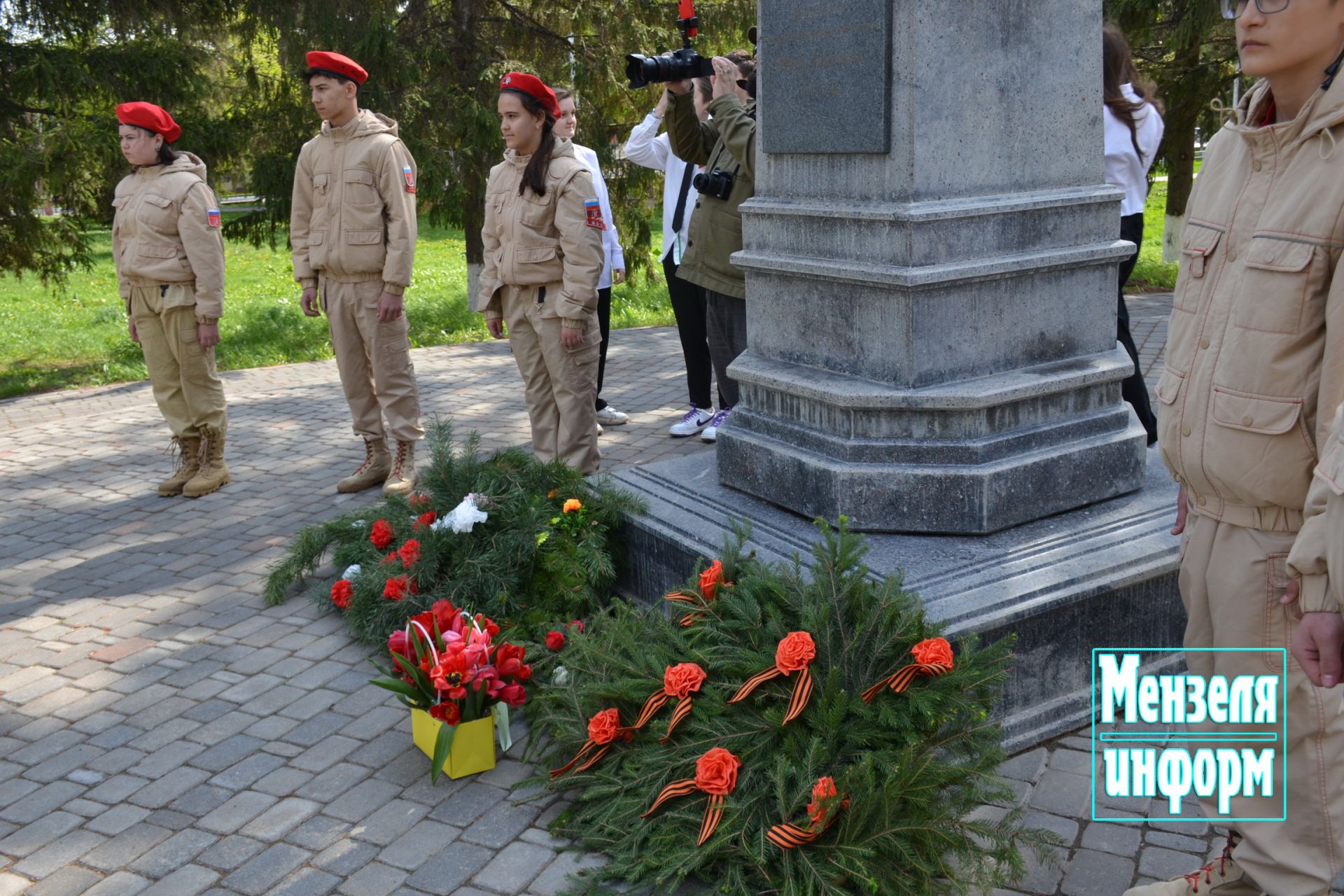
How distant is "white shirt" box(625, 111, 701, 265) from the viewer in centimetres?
718

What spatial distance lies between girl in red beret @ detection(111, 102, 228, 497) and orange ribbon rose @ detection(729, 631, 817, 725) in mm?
4261

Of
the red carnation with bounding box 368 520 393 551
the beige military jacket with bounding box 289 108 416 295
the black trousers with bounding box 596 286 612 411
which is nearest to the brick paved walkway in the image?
the red carnation with bounding box 368 520 393 551

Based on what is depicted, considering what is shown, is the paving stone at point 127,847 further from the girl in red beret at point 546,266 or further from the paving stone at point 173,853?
the girl in red beret at point 546,266

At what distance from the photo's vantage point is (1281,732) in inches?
101

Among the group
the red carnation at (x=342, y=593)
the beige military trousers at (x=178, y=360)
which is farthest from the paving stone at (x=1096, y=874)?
the beige military trousers at (x=178, y=360)

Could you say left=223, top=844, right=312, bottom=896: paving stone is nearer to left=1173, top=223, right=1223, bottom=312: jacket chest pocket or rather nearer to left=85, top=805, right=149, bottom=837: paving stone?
left=85, top=805, right=149, bottom=837: paving stone

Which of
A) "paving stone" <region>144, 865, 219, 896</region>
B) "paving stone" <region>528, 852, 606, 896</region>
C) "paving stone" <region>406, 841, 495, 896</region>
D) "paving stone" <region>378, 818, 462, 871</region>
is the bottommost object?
"paving stone" <region>528, 852, 606, 896</region>

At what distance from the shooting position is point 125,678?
4.35 metres

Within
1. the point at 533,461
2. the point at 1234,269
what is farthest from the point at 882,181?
the point at 533,461

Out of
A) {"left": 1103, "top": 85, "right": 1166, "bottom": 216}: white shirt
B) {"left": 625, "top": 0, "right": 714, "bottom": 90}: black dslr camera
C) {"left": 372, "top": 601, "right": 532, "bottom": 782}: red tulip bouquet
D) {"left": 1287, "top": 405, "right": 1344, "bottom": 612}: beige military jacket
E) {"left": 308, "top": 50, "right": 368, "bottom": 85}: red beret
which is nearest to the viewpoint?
{"left": 1287, "top": 405, "right": 1344, "bottom": 612}: beige military jacket

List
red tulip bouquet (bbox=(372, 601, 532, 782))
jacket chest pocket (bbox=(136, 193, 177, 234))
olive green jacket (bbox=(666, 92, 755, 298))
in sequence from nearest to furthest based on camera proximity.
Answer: red tulip bouquet (bbox=(372, 601, 532, 782)), olive green jacket (bbox=(666, 92, 755, 298)), jacket chest pocket (bbox=(136, 193, 177, 234))

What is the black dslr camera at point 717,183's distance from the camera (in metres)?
6.12

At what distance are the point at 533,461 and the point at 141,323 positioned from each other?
292cm

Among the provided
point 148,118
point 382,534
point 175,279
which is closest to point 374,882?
point 382,534
